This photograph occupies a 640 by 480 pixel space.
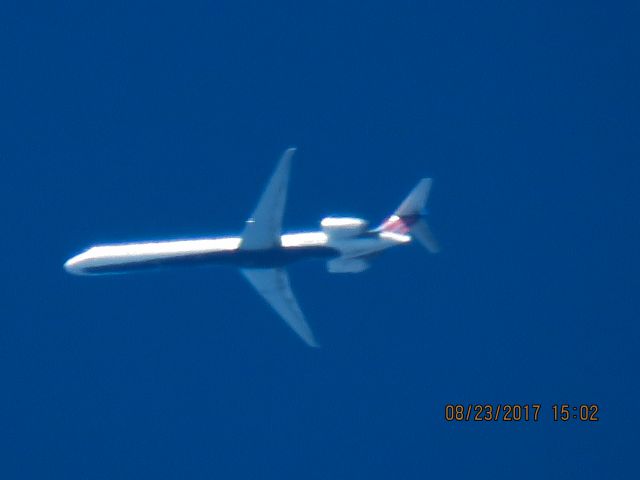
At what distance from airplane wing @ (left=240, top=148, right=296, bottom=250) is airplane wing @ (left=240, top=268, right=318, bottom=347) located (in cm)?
160

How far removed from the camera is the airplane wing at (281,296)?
37031 mm

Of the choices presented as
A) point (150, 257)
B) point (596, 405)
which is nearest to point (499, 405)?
point (596, 405)

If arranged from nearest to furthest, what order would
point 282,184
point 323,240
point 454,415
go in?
1. point 282,184
2. point 323,240
3. point 454,415

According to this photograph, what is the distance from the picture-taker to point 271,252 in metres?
36.1

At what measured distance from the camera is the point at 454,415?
1636 inches

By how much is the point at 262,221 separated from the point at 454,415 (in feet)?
48.5

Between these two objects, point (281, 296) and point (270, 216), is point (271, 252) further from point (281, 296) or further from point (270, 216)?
point (281, 296)

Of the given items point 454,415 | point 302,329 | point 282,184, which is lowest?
point 454,415

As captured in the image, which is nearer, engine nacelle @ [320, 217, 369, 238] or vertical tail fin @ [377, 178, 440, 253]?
engine nacelle @ [320, 217, 369, 238]

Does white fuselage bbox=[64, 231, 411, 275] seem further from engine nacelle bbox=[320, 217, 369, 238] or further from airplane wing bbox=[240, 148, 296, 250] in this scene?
airplane wing bbox=[240, 148, 296, 250]

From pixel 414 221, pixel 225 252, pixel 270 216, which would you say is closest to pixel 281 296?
pixel 225 252

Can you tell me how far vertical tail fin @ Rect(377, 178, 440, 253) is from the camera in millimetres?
38000

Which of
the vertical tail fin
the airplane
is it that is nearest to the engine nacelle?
the airplane

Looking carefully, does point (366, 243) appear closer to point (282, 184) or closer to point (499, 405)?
point (282, 184)
